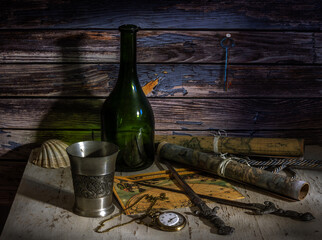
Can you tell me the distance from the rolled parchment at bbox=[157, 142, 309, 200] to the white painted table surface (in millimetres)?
27

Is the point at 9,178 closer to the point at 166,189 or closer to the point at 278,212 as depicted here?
the point at 166,189

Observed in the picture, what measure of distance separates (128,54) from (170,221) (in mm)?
515

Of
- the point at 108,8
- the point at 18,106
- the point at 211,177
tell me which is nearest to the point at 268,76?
the point at 211,177

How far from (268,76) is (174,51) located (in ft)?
1.23

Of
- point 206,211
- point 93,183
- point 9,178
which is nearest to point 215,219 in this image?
point 206,211

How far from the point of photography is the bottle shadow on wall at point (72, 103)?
122 centimetres

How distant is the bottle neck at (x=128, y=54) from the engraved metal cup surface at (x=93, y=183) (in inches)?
12.3

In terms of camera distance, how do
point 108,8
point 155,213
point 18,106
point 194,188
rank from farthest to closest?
point 18,106, point 108,8, point 194,188, point 155,213

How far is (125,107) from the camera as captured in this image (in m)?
1.07

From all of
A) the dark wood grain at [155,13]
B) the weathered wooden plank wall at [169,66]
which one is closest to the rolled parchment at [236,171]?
the weathered wooden plank wall at [169,66]

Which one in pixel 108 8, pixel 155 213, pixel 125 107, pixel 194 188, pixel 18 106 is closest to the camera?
pixel 155 213

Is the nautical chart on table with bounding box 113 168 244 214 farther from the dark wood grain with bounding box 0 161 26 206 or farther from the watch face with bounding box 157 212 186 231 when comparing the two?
the dark wood grain with bounding box 0 161 26 206

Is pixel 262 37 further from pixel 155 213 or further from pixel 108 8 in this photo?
pixel 155 213

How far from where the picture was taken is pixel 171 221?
2.48ft
